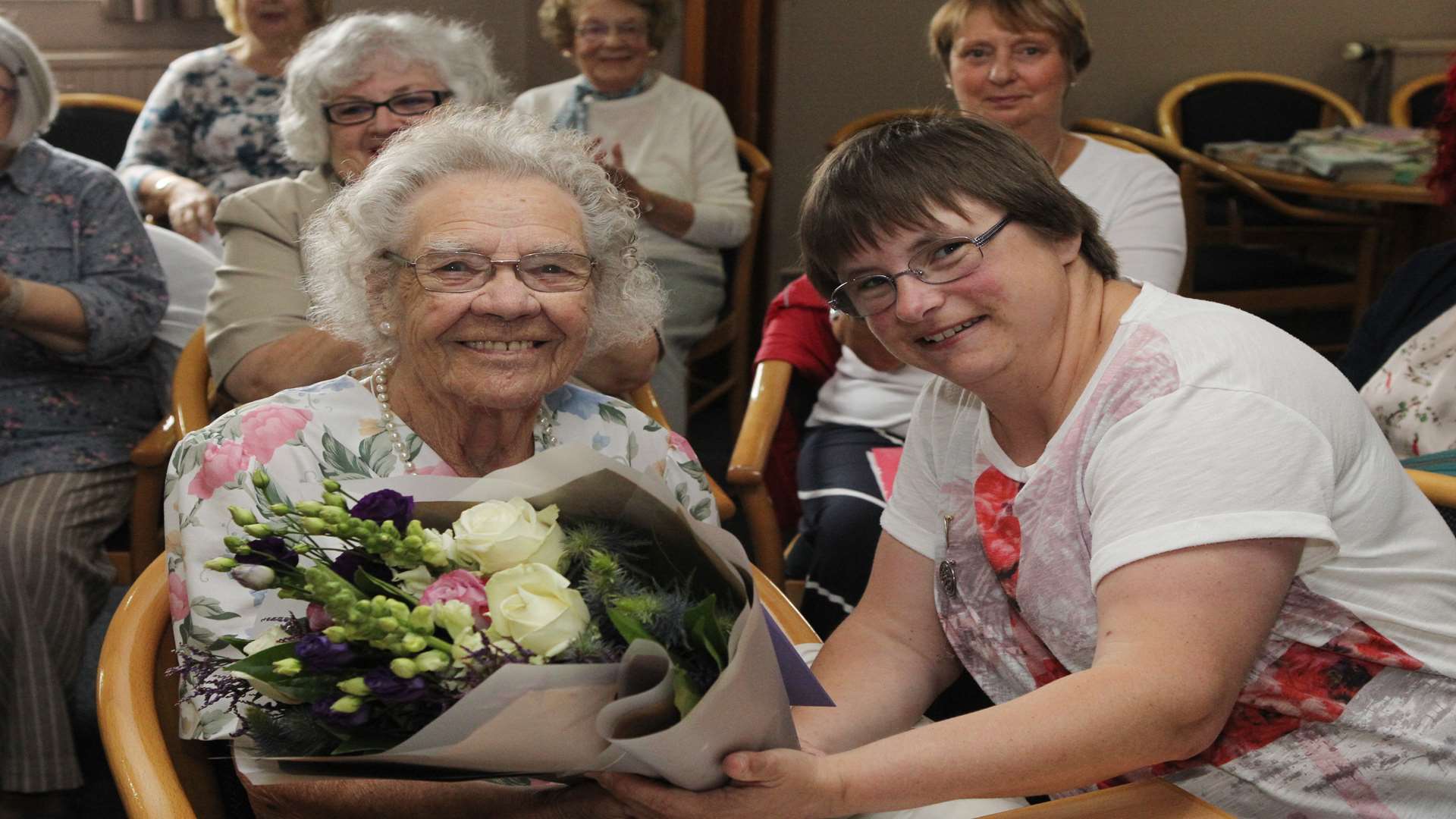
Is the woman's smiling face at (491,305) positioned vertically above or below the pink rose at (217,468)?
above

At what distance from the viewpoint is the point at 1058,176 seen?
217 centimetres

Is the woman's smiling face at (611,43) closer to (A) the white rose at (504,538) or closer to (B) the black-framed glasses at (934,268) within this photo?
(B) the black-framed glasses at (934,268)

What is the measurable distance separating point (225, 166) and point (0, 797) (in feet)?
5.08

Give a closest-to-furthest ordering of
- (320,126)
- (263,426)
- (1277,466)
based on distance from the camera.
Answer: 1. (1277,466)
2. (263,426)
3. (320,126)

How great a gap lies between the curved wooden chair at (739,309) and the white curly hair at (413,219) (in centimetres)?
197

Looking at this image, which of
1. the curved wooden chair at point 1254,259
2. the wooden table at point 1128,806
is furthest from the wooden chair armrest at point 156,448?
the curved wooden chair at point 1254,259

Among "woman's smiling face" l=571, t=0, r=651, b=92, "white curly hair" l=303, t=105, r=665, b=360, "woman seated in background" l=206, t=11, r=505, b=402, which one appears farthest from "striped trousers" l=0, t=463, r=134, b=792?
"woman's smiling face" l=571, t=0, r=651, b=92

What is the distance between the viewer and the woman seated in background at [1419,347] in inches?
81.9

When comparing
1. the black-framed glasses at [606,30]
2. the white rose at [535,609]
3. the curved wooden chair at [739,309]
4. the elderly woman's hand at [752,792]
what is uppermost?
the black-framed glasses at [606,30]

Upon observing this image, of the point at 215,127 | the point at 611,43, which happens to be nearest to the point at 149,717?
the point at 215,127

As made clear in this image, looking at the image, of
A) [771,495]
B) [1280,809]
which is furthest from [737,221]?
[1280,809]

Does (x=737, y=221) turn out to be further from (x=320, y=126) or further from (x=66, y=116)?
(x=66, y=116)

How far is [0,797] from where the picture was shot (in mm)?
2160

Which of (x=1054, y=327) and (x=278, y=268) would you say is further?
(x=278, y=268)
